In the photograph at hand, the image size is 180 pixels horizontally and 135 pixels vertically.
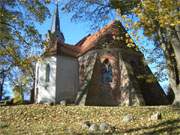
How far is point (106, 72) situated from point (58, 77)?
5.31m

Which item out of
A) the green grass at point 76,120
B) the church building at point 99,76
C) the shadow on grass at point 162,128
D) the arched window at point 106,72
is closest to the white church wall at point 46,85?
the church building at point 99,76

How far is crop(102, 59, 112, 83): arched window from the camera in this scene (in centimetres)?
3469

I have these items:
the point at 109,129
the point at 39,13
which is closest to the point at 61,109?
the point at 39,13

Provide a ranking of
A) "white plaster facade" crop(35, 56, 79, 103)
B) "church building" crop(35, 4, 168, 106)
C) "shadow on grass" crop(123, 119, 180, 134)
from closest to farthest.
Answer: "shadow on grass" crop(123, 119, 180, 134) → "church building" crop(35, 4, 168, 106) → "white plaster facade" crop(35, 56, 79, 103)

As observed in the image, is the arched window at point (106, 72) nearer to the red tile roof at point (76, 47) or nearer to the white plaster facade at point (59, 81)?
the red tile roof at point (76, 47)

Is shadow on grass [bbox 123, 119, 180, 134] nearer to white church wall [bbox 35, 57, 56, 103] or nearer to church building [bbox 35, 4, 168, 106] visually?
church building [bbox 35, 4, 168, 106]

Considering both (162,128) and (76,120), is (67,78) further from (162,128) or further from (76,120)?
(162,128)

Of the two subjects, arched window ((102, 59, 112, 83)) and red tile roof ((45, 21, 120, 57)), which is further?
red tile roof ((45, 21, 120, 57))

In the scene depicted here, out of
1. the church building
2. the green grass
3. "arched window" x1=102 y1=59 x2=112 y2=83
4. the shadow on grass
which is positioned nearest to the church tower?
the church building

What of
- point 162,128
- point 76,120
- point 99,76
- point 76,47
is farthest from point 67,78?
point 162,128

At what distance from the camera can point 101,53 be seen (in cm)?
3497

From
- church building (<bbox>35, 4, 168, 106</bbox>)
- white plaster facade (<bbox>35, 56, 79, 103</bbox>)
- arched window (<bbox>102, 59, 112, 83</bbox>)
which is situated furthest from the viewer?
white plaster facade (<bbox>35, 56, 79, 103</bbox>)

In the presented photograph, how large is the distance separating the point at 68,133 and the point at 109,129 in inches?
69.7

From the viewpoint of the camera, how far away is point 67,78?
37312 millimetres
